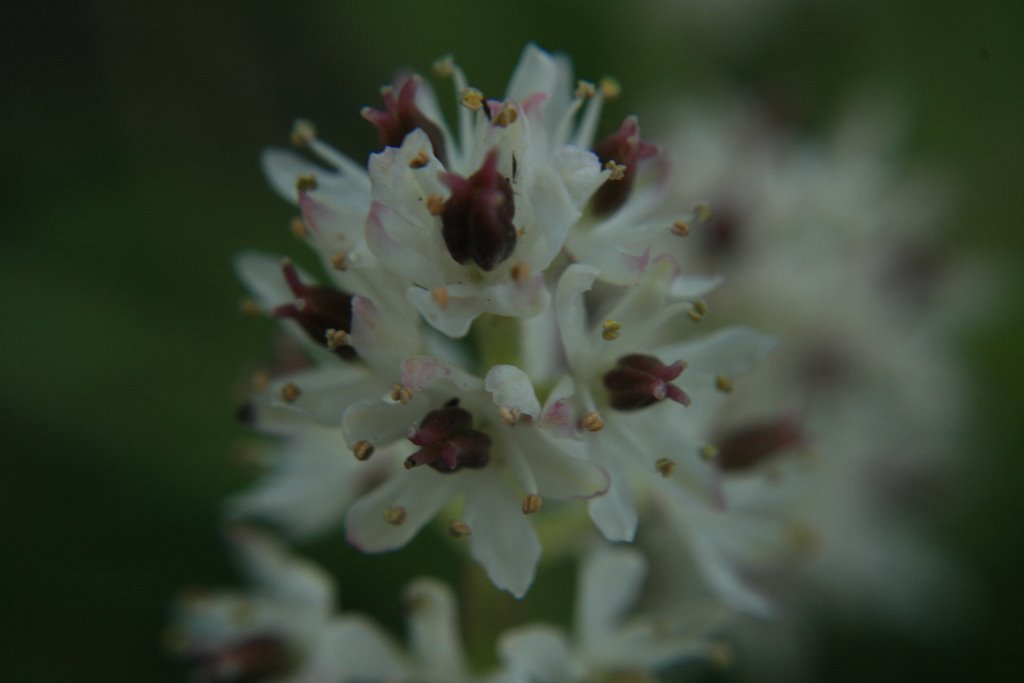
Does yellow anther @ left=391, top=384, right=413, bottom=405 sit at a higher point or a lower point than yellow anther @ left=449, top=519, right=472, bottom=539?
higher

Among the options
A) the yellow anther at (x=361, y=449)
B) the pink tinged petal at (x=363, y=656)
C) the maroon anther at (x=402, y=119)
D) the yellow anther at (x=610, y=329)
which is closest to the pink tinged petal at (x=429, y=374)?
the yellow anther at (x=361, y=449)

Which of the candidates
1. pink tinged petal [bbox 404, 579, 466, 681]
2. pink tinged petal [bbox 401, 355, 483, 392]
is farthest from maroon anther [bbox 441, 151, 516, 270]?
pink tinged petal [bbox 404, 579, 466, 681]

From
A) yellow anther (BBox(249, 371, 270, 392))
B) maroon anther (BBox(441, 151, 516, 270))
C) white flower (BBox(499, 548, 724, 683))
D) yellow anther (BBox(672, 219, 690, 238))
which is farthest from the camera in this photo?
white flower (BBox(499, 548, 724, 683))

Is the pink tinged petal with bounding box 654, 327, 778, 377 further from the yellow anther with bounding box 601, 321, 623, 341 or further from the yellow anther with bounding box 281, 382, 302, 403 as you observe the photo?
the yellow anther with bounding box 281, 382, 302, 403

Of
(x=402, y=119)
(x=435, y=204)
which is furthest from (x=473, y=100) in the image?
(x=435, y=204)

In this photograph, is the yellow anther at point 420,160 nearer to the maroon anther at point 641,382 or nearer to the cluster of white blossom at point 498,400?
the cluster of white blossom at point 498,400

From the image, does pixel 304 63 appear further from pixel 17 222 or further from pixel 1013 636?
pixel 1013 636

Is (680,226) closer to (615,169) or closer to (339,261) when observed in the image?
(615,169)

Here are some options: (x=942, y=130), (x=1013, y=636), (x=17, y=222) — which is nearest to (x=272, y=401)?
(x=17, y=222)
